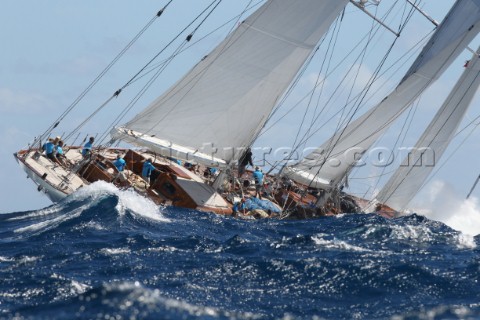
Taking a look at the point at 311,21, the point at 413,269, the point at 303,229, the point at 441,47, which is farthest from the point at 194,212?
the point at 441,47

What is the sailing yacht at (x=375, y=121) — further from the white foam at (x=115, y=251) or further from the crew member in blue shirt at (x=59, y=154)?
the white foam at (x=115, y=251)

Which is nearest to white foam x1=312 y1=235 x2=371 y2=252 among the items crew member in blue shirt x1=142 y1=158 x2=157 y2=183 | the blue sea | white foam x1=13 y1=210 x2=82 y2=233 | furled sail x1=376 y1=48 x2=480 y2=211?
the blue sea

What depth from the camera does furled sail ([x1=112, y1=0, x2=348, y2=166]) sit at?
109 feet

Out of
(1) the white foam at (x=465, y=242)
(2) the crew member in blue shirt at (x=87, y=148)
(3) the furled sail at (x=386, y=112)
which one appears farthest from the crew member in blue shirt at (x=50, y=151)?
(1) the white foam at (x=465, y=242)

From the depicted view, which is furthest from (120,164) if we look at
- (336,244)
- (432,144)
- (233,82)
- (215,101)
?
(432,144)

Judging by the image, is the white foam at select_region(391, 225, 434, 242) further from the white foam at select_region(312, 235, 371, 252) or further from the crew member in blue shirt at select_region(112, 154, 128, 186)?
the crew member in blue shirt at select_region(112, 154, 128, 186)

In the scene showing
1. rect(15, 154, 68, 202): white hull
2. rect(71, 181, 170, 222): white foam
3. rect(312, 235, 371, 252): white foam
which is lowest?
rect(15, 154, 68, 202): white hull

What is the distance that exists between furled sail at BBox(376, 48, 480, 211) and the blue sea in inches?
402

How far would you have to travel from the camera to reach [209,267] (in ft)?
72.6

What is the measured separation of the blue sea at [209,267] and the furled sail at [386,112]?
7201mm

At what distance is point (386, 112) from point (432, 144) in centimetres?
392

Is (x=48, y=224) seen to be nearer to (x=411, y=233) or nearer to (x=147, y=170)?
(x=147, y=170)

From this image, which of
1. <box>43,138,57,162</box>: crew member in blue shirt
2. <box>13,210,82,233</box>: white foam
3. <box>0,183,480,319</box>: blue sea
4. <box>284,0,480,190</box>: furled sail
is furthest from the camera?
<box>284,0,480,190</box>: furled sail

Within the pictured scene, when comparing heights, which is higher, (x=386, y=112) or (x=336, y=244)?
(x=386, y=112)
